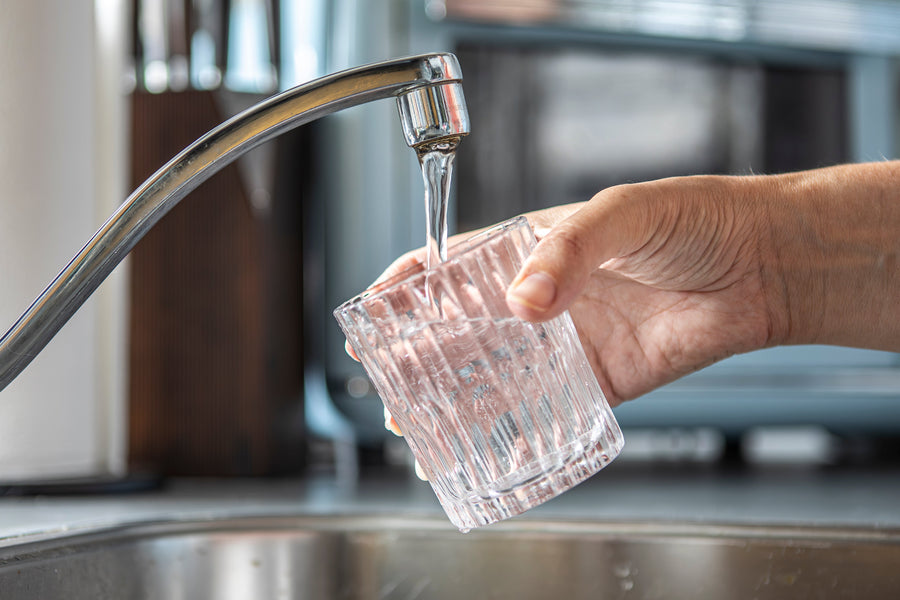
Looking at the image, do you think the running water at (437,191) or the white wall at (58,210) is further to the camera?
the white wall at (58,210)

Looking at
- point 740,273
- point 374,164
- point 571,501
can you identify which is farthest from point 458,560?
point 374,164

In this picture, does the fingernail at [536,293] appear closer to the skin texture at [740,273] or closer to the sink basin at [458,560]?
the skin texture at [740,273]

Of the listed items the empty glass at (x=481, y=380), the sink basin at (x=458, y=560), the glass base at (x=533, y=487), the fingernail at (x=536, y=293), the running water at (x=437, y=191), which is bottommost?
the sink basin at (x=458, y=560)

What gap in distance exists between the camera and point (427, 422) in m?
0.36

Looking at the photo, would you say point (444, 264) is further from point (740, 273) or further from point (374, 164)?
point (374, 164)

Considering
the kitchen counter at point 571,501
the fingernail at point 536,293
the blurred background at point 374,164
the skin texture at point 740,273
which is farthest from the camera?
the blurred background at point 374,164

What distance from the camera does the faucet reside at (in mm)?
369

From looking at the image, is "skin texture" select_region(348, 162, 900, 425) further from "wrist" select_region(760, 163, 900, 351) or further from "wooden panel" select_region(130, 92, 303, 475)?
"wooden panel" select_region(130, 92, 303, 475)

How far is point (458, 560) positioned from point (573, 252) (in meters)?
0.28

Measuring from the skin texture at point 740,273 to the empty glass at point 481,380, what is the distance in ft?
0.23

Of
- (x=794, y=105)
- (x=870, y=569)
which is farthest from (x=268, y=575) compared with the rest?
(x=794, y=105)

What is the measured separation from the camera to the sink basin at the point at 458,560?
532 millimetres

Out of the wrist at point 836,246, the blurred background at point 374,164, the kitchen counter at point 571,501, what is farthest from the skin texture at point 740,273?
the blurred background at point 374,164

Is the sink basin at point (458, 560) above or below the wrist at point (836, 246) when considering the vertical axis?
below
